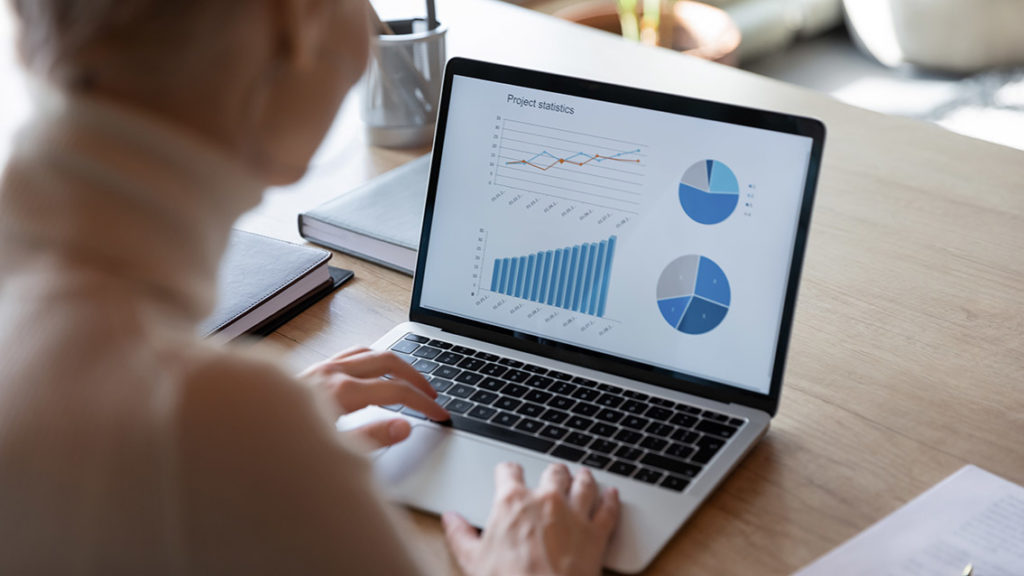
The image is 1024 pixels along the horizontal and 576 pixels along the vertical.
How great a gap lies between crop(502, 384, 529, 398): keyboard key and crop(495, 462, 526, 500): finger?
0.35ft

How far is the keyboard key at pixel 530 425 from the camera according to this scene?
0.88 metres

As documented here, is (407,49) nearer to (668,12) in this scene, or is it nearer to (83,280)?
(83,280)

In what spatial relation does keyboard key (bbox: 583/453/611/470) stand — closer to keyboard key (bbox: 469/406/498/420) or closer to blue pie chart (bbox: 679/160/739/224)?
keyboard key (bbox: 469/406/498/420)

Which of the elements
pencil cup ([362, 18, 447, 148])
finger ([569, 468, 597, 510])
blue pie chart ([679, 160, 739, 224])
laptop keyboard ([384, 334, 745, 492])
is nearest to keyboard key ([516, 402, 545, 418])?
laptop keyboard ([384, 334, 745, 492])

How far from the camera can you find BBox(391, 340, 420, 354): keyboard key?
3.30ft

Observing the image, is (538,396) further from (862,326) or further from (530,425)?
(862,326)

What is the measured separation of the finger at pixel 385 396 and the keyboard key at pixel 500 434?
15 mm

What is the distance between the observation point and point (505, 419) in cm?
90

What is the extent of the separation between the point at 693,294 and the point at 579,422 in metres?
0.16

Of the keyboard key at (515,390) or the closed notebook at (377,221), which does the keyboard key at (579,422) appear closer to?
the keyboard key at (515,390)

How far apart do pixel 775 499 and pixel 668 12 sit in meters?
2.44

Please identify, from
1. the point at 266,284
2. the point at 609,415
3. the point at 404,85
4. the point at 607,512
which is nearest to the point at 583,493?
the point at 607,512

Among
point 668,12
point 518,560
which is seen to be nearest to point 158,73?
point 518,560

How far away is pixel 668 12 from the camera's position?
3.03 meters
